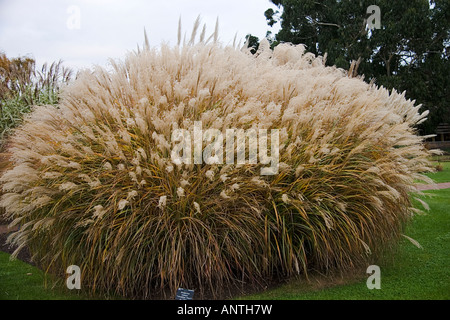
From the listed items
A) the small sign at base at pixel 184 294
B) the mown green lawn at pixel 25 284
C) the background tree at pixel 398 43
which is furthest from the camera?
the background tree at pixel 398 43

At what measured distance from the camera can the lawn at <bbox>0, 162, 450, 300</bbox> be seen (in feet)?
10.7

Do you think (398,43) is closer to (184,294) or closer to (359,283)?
(359,283)

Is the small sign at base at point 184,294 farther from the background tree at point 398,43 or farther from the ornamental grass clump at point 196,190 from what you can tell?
the background tree at point 398,43

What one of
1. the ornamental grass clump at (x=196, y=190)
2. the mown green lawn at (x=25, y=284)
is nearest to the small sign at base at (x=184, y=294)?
the ornamental grass clump at (x=196, y=190)

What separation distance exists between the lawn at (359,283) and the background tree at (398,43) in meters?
16.1

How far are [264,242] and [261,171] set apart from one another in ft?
2.02

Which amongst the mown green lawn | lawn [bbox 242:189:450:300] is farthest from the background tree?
the mown green lawn

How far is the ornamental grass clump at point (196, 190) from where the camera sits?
3.17 meters

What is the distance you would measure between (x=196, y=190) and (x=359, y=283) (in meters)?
1.69

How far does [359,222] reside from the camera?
360cm

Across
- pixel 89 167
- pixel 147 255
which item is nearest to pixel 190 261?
pixel 147 255

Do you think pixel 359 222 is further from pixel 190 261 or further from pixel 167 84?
pixel 167 84

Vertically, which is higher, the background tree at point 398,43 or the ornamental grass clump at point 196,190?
the background tree at point 398,43

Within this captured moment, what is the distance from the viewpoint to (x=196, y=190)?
331cm
